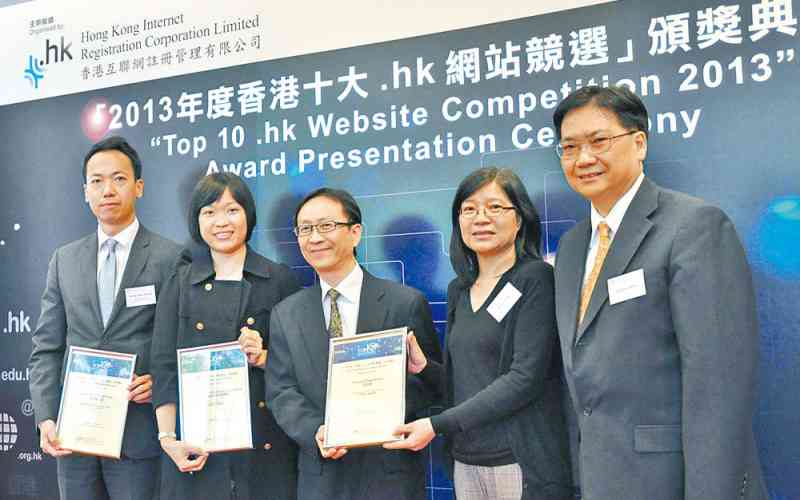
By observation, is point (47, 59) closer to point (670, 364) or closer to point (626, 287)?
point (626, 287)

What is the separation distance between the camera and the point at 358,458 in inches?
119

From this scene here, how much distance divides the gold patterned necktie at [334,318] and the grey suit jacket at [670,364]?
961mm

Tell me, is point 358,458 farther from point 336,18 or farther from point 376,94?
point 336,18

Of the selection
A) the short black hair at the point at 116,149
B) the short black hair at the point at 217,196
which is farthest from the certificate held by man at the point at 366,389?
the short black hair at the point at 116,149

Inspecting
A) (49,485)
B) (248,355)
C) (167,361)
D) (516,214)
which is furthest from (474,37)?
(49,485)

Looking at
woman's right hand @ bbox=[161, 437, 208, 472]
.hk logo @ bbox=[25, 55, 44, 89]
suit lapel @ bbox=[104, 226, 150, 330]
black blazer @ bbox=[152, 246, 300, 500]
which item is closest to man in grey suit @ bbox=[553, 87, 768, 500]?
black blazer @ bbox=[152, 246, 300, 500]

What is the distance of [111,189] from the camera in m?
3.71

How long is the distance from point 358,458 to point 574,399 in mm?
909

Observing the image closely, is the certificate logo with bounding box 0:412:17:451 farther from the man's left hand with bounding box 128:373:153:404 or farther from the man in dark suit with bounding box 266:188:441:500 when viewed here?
the man in dark suit with bounding box 266:188:441:500

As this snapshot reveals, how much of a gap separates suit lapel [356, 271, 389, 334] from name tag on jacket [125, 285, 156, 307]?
1053 millimetres

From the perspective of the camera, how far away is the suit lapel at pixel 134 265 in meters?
3.61

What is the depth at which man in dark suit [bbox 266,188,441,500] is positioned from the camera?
298 centimetres

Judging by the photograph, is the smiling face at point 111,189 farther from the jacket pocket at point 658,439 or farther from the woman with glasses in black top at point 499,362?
the jacket pocket at point 658,439

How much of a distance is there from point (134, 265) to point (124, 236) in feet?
0.53
